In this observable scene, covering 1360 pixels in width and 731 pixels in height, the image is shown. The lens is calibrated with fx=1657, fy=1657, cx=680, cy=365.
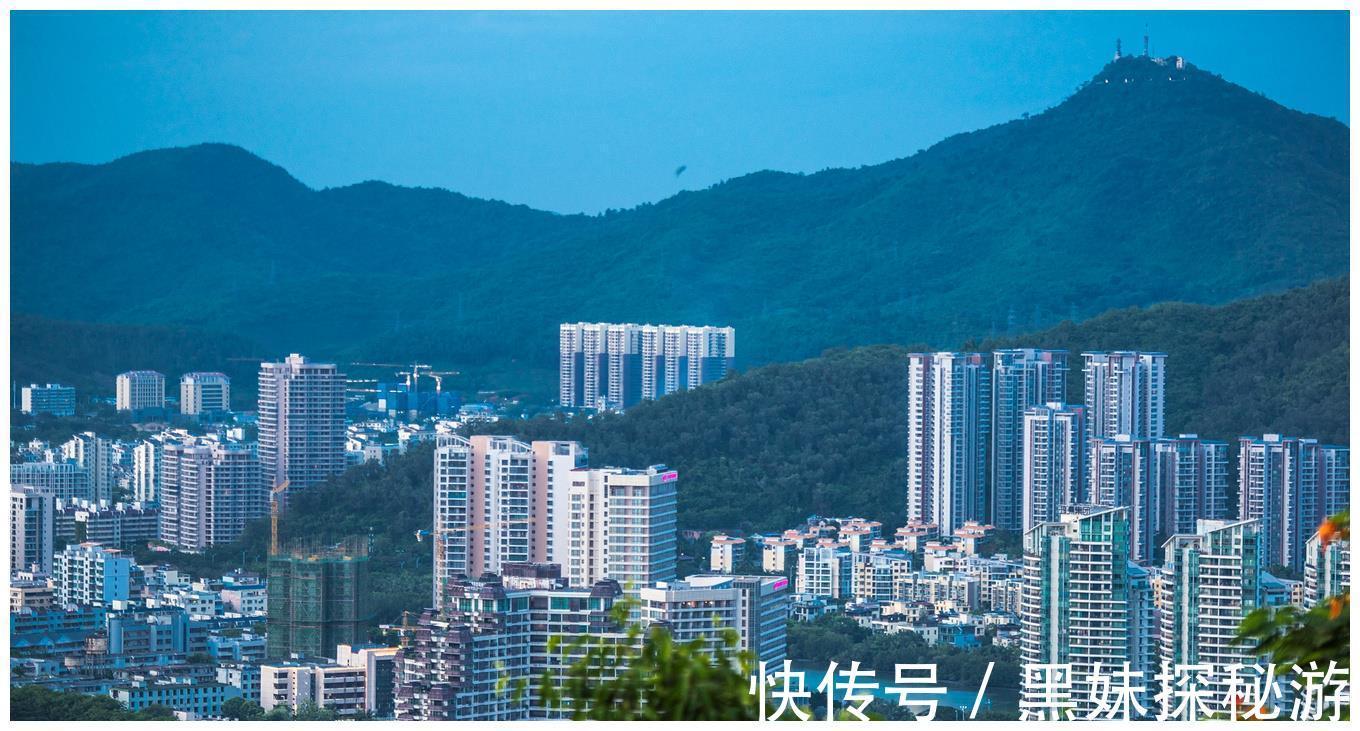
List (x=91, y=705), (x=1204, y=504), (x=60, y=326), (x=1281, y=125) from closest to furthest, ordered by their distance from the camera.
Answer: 1. (x=91, y=705)
2. (x=1204, y=504)
3. (x=60, y=326)
4. (x=1281, y=125)

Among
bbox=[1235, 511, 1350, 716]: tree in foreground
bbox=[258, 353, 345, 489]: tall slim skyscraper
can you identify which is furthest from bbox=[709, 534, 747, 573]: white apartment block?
bbox=[1235, 511, 1350, 716]: tree in foreground

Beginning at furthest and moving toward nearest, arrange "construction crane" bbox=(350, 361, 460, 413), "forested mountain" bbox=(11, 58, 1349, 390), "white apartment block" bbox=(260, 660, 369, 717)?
"forested mountain" bbox=(11, 58, 1349, 390) → "construction crane" bbox=(350, 361, 460, 413) → "white apartment block" bbox=(260, 660, 369, 717)

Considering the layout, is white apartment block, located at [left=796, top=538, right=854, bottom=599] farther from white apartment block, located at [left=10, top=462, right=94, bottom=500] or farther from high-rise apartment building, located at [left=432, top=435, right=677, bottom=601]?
white apartment block, located at [left=10, top=462, right=94, bottom=500]

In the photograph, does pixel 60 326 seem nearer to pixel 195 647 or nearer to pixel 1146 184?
pixel 195 647

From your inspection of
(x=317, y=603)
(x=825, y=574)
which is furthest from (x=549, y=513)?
(x=825, y=574)

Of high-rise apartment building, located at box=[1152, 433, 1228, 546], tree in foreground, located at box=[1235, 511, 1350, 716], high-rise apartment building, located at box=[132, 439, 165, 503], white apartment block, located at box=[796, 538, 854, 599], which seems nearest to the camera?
tree in foreground, located at box=[1235, 511, 1350, 716]

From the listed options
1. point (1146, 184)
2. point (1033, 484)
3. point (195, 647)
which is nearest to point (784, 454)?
point (1033, 484)
